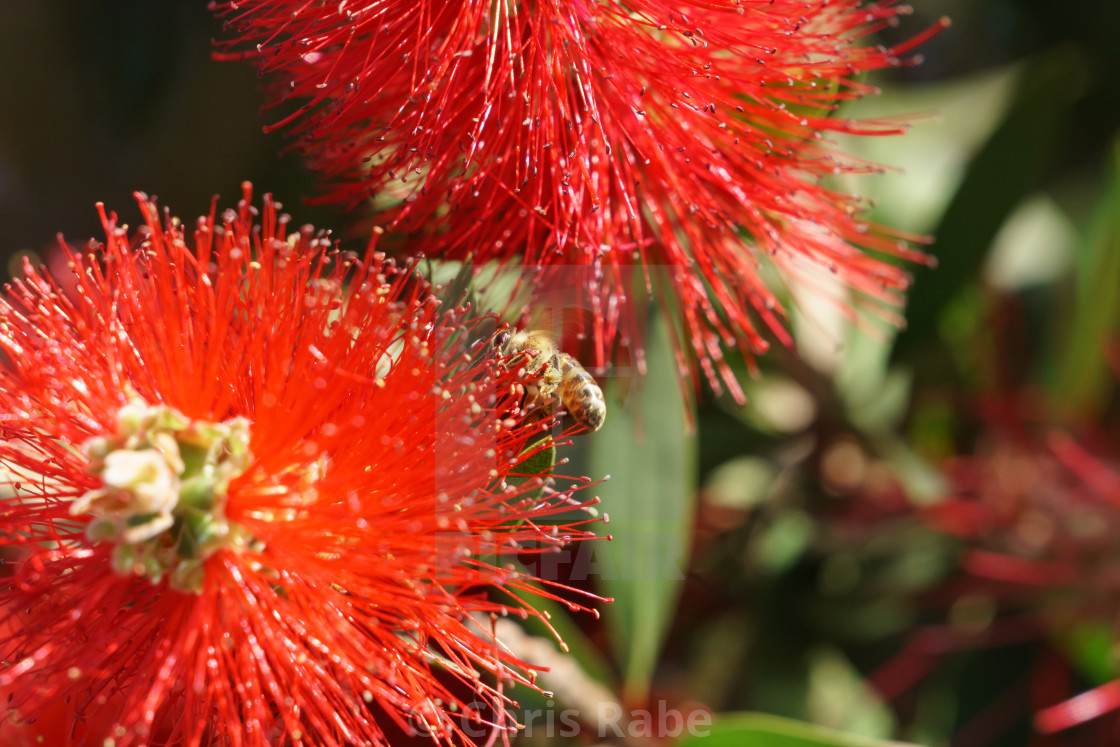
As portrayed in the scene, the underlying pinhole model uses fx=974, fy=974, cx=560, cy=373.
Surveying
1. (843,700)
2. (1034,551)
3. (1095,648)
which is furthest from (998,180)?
(843,700)

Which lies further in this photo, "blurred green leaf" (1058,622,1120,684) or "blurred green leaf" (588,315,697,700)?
"blurred green leaf" (1058,622,1120,684)

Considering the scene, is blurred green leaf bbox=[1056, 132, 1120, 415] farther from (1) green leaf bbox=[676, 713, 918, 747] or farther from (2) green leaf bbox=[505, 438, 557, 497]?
(2) green leaf bbox=[505, 438, 557, 497]

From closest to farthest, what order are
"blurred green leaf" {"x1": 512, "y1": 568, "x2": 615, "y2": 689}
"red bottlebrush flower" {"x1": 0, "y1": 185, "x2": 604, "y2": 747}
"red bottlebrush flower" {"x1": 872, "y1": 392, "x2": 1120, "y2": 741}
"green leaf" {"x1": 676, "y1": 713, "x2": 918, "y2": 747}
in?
"red bottlebrush flower" {"x1": 0, "y1": 185, "x2": 604, "y2": 747} < "green leaf" {"x1": 676, "y1": 713, "x2": 918, "y2": 747} < "blurred green leaf" {"x1": 512, "y1": 568, "x2": 615, "y2": 689} < "red bottlebrush flower" {"x1": 872, "y1": 392, "x2": 1120, "y2": 741}

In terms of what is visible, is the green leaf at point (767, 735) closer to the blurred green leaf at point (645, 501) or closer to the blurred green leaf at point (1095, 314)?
the blurred green leaf at point (645, 501)

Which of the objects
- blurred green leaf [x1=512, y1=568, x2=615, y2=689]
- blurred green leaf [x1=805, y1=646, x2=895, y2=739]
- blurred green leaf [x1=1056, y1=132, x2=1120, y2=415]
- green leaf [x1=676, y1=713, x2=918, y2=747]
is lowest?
blurred green leaf [x1=805, y1=646, x2=895, y2=739]

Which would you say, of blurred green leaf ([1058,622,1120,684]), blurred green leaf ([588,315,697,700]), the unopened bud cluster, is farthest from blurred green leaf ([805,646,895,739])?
the unopened bud cluster

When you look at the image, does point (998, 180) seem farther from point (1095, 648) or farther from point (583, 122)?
point (583, 122)

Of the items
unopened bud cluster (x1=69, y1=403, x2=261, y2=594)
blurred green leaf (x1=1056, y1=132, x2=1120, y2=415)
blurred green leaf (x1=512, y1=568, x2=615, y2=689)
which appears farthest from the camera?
blurred green leaf (x1=1056, y1=132, x2=1120, y2=415)

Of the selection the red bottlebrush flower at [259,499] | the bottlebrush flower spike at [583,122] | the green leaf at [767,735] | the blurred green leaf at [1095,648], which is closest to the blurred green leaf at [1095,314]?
the blurred green leaf at [1095,648]
